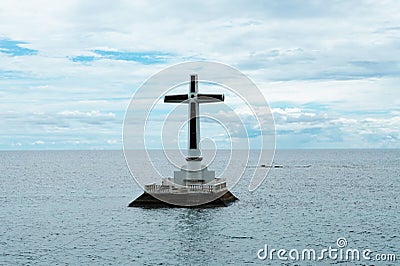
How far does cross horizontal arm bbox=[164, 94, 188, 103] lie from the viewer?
76562 mm

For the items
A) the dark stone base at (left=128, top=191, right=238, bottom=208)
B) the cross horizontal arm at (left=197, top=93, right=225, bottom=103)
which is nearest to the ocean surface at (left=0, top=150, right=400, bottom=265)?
the dark stone base at (left=128, top=191, right=238, bottom=208)

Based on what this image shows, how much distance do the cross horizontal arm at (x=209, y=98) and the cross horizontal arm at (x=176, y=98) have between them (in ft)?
6.70

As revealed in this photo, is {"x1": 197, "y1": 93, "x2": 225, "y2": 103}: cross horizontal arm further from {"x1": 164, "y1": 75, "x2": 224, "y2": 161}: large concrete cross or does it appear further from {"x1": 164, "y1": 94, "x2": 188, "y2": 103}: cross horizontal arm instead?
{"x1": 164, "y1": 94, "x2": 188, "y2": 103}: cross horizontal arm

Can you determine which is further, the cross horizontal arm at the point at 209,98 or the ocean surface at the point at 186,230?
the cross horizontal arm at the point at 209,98

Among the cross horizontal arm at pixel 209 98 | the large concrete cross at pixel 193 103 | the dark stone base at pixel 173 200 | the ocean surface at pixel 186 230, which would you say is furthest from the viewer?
the cross horizontal arm at pixel 209 98

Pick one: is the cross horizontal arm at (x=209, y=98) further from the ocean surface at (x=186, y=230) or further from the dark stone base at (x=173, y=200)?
the ocean surface at (x=186, y=230)

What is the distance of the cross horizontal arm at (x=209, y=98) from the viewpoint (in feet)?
248

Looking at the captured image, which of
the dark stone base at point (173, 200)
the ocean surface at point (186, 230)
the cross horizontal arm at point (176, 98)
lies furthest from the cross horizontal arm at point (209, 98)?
the ocean surface at point (186, 230)

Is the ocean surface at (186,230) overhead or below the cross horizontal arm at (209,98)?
below

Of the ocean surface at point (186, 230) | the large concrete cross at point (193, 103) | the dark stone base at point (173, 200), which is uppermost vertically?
the large concrete cross at point (193, 103)

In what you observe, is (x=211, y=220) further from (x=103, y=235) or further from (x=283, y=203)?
(x=283, y=203)

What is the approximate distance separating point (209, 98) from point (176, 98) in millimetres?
4919

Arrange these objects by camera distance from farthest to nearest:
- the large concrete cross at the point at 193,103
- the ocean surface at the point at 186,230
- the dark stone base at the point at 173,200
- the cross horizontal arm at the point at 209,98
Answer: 1. the cross horizontal arm at the point at 209,98
2. the large concrete cross at the point at 193,103
3. the dark stone base at the point at 173,200
4. the ocean surface at the point at 186,230

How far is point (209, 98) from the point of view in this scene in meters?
75.9
